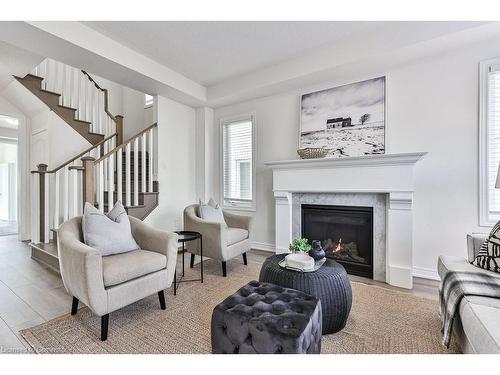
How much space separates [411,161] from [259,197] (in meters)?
2.22

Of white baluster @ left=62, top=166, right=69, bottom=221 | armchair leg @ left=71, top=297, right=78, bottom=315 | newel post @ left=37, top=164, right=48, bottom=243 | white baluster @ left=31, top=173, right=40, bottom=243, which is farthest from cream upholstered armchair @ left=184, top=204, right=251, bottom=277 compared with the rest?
white baluster @ left=31, top=173, right=40, bottom=243

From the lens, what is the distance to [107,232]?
85.3 inches

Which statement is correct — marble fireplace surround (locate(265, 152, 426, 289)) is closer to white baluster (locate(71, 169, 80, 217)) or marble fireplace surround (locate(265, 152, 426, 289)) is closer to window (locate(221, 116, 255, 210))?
window (locate(221, 116, 255, 210))

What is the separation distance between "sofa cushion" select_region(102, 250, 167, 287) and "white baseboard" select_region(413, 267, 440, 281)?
2.84m

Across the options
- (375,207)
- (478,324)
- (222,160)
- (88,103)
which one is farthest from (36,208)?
(478,324)

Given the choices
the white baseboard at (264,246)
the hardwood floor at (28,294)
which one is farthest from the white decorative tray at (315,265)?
the white baseboard at (264,246)

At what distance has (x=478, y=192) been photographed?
265 cm

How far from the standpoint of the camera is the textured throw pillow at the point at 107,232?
6.88ft

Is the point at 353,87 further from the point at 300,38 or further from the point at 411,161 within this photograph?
the point at 411,161

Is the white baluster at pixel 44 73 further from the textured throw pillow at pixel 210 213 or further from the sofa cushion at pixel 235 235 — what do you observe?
the sofa cushion at pixel 235 235

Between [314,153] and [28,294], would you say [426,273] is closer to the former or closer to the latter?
[314,153]

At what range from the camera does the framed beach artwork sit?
3.19 m
